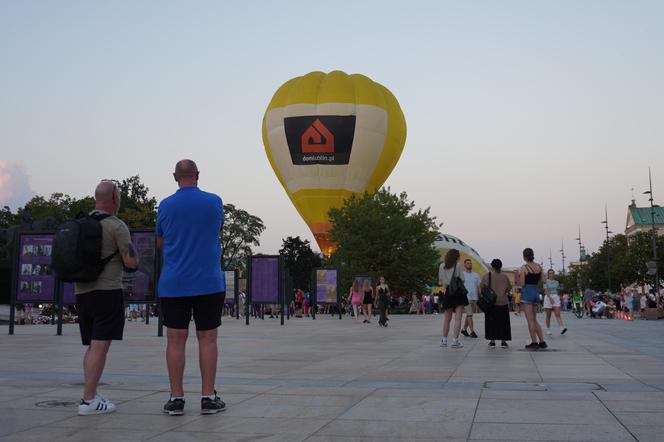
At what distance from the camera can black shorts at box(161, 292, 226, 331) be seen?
18.9 feet

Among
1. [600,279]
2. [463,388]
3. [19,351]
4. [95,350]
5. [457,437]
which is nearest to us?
[457,437]

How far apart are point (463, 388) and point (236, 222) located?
101921mm

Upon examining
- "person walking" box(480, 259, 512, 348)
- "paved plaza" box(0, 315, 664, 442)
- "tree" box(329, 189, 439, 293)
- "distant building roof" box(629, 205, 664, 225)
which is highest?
"distant building roof" box(629, 205, 664, 225)

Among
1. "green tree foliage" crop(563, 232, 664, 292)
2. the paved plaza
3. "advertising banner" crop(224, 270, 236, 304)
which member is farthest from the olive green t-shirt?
"green tree foliage" crop(563, 232, 664, 292)

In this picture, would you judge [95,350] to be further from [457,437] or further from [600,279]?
[600,279]

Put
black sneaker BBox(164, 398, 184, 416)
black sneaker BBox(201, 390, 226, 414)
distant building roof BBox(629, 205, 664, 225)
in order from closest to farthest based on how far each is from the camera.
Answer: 1. black sneaker BBox(164, 398, 184, 416)
2. black sneaker BBox(201, 390, 226, 414)
3. distant building roof BBox(629, 205, 664, 225)

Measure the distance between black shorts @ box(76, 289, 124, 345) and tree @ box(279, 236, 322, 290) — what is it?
103 m

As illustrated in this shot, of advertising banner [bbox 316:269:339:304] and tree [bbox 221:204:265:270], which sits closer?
advertising banner [bbox 316:269:339:304]

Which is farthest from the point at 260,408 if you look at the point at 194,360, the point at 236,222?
the point at 236,222

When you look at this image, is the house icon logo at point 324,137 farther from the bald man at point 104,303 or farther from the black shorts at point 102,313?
the black shorts at point 102,313

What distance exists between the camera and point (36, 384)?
742 centimetres

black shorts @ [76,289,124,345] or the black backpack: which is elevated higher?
the black backpack

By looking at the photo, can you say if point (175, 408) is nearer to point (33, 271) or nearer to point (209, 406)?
point (209, 406)

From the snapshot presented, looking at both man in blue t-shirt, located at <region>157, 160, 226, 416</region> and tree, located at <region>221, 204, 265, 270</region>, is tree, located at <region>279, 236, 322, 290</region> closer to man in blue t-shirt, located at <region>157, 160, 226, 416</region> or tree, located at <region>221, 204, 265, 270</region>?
tree, located at <region>221, 204, 265, 270</region>
